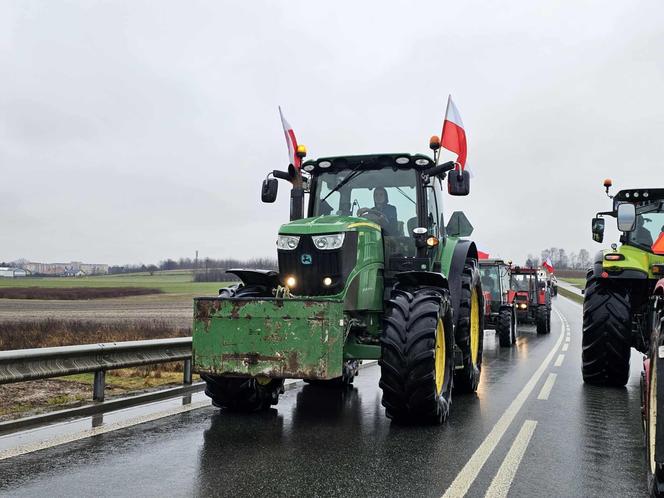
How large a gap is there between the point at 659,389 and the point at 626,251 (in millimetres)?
5773

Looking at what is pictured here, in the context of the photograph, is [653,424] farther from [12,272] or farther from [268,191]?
[12,272]

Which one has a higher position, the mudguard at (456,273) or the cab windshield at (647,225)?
the cab windshield at (647,225)

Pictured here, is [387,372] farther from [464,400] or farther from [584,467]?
[464,400]

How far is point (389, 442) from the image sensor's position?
5.42 m

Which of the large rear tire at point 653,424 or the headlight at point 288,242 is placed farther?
the headlight at point 288,242

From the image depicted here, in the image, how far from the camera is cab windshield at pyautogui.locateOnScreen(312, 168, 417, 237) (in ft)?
24.1

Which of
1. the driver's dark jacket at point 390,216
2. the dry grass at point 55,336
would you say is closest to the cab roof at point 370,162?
the driver's dark jacket at point 390,216

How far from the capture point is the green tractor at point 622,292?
839 cm

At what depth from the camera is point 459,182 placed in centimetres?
720

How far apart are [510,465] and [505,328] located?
1210cm

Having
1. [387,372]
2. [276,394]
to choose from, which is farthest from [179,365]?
[387,372]

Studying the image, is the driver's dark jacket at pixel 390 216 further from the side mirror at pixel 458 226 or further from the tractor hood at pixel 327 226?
the side mirror at pixel 458 226

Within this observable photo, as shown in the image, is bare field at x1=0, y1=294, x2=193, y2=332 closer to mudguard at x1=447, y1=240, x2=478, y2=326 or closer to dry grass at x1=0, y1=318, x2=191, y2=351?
dry grass at x1=0, y1=318, x2=191, y2=351

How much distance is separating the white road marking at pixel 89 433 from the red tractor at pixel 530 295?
16.9 m
